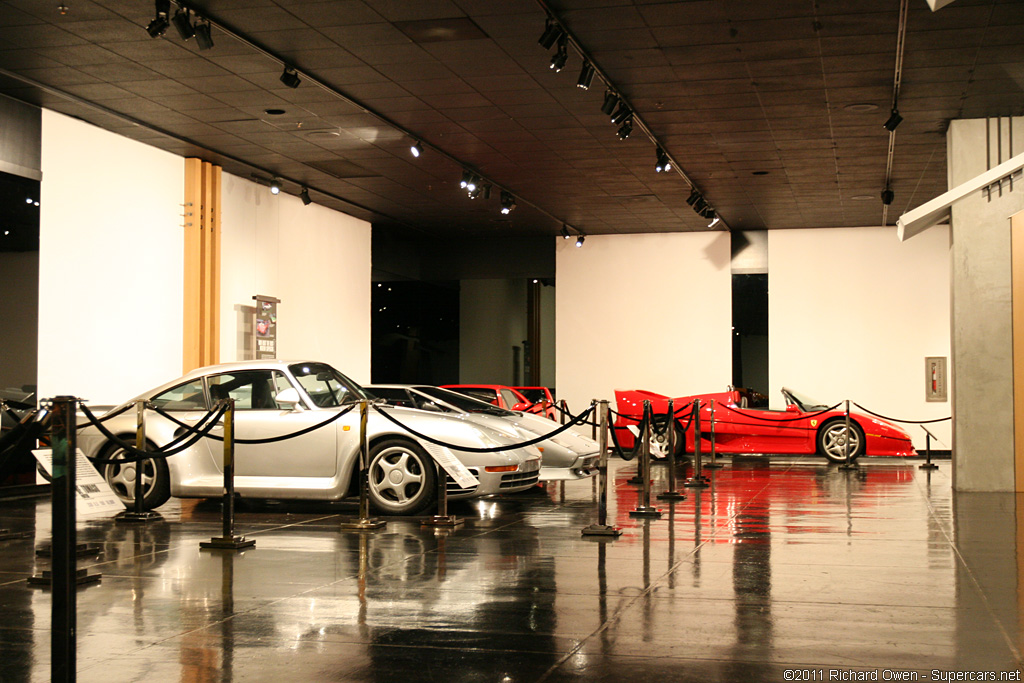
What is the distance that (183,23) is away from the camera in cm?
860

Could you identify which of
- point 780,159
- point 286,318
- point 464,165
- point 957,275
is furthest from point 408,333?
point 957,275

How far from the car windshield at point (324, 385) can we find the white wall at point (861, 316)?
13.5m

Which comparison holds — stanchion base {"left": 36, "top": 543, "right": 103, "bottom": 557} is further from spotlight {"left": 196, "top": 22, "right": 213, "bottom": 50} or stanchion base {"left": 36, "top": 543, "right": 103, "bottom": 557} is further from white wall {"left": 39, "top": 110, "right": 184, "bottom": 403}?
white wall {"left": 39, "top": 110, "right": 184, "bottom": 403}

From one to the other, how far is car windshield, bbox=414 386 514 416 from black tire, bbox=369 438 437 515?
93.6 inches

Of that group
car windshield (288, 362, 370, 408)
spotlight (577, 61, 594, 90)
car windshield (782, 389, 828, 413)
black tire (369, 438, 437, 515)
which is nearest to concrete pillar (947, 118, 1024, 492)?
spotlight (577, 61, 594, 90)

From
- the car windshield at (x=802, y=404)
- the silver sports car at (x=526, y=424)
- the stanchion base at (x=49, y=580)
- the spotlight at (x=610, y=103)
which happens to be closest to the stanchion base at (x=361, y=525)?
the silver sports car at (x=526, y=424)

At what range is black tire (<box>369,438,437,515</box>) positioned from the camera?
27.9ft

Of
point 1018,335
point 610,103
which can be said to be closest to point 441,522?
point 610,103

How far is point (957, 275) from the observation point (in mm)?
11586

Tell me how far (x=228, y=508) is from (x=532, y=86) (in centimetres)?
594

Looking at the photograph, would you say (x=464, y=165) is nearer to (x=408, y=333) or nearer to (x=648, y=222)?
(x=648, y=222)

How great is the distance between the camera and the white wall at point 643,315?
70.0 feet

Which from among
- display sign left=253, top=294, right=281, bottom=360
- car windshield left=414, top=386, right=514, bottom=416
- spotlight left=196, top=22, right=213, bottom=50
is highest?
spotlight left=196, top=22, right=213, bottom=50

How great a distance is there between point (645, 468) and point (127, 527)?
4.24 metres
